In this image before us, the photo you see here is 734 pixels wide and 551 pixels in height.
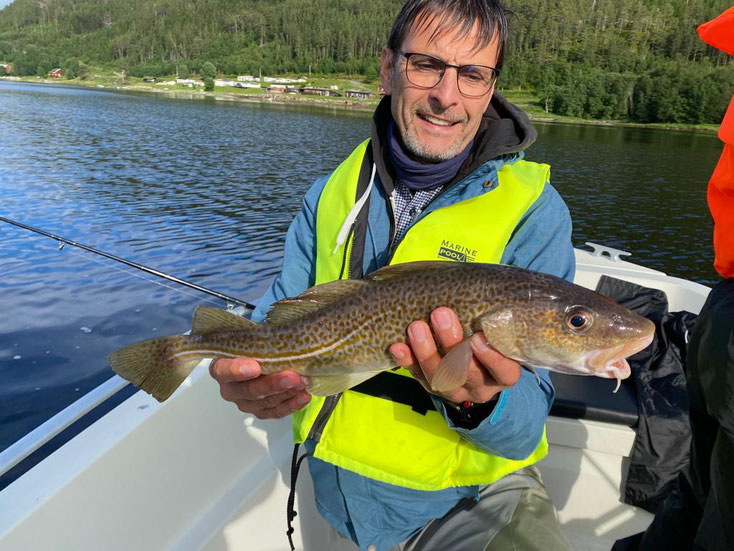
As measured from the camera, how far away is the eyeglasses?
129 inches

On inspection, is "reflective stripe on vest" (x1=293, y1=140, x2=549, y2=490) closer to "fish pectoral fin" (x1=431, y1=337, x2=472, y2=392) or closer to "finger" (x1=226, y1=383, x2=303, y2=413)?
"finger" (x1=226, y1=383, x2=303, y2=413)

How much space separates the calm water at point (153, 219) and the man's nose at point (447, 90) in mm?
9186

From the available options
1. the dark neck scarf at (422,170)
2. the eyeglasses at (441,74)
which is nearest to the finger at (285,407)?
the dark neck scarf at (422,170)

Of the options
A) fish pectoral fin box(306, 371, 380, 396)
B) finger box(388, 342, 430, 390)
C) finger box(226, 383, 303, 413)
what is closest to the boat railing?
finger box(226, 383, 303, 413)

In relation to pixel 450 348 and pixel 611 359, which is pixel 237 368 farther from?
pixel 611 359

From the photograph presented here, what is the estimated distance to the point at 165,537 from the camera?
11.4ft

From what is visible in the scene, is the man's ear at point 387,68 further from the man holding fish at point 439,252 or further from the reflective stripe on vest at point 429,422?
the reflective stripe on vest at point 429,422

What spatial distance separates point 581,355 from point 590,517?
302cm

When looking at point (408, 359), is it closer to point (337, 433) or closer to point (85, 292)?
point (337, 433)

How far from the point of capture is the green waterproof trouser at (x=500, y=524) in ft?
9.57

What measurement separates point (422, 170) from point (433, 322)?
1.32 meters

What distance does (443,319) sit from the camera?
2.44 meters

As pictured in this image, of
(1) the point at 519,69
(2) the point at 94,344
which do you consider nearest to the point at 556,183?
(2) the point at 94,344

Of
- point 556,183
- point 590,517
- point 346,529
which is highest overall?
point 346,529
